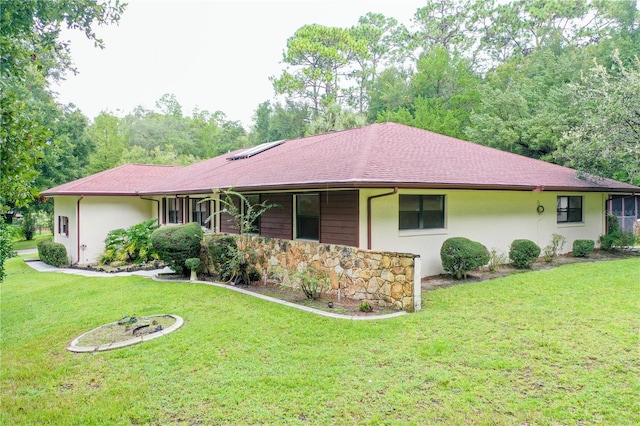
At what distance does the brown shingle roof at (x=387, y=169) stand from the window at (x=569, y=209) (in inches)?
28.2

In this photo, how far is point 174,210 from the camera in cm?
1659

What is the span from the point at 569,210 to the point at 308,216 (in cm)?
929

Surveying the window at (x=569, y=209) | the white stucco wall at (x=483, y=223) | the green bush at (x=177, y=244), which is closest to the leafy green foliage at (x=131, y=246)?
the green bush at (x=177, y=244)

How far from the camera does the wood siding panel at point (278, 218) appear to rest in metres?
10.4

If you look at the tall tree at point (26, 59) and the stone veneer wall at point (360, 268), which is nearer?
the tall tree at point (26, 59)

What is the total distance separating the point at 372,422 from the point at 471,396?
1079 mm

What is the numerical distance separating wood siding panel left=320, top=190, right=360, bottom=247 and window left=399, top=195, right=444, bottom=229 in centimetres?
143

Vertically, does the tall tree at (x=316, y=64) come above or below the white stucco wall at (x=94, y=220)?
above

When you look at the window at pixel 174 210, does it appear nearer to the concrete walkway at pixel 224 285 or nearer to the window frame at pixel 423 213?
the concrete walkway at pixel 224 285

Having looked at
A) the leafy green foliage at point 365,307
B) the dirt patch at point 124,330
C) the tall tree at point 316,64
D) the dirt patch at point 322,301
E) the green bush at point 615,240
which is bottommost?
the dirt patch at point 124,330

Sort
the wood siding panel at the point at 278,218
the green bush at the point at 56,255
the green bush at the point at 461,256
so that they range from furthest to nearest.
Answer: the green bush at the point at 56,255 → the wood siding panel at the point at 278,218 → the green bush at the point at 461,256

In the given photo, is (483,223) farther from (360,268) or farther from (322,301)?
(322,301)

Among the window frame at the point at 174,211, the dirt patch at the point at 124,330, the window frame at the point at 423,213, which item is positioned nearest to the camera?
the dirt patch at the point at 124,330

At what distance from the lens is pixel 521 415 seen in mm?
3514
